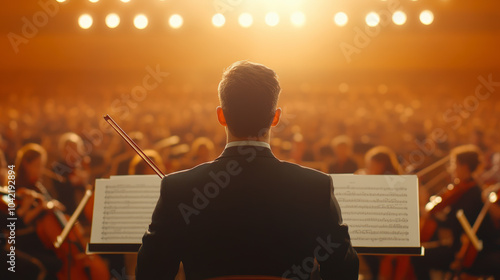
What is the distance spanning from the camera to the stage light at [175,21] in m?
5.53

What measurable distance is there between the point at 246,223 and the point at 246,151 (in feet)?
0.62

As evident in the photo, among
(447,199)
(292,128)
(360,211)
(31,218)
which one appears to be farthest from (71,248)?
(292,128)

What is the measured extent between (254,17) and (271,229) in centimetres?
459

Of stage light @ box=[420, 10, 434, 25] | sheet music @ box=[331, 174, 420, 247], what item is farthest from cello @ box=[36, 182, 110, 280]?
stage light @ box=[420, 10, 434, 25]

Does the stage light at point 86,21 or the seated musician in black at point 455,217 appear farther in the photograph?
the stage light at point 86,21

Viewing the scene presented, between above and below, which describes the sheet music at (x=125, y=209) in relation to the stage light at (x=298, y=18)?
below

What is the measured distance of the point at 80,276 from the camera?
3031 mm

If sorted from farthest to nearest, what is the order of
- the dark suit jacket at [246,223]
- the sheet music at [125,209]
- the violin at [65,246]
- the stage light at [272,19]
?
the stage light at [272,19], the violin at [65,246], the sheet music at [125,209], the dark suit jacket at [246,223]

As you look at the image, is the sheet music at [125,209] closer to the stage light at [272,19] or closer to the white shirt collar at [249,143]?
the white shirt collar at [249,143]

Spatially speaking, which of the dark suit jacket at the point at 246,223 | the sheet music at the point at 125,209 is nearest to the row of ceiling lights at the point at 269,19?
the sheet music at the point at 125,209

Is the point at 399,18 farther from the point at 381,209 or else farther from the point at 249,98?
the point at 249,98

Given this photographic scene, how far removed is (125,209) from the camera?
2.08 metres

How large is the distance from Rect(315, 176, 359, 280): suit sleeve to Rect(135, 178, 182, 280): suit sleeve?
0.40 meters

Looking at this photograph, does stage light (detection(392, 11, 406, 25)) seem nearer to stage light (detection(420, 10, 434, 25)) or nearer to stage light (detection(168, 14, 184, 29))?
stage light (detection(420, 10, 434, 25))
